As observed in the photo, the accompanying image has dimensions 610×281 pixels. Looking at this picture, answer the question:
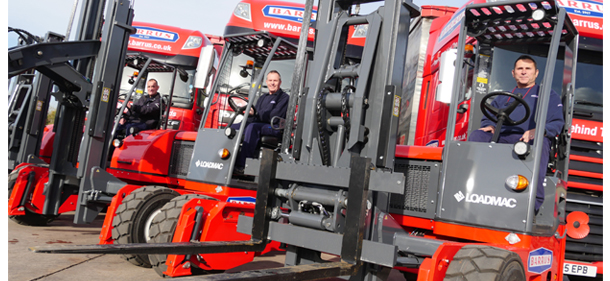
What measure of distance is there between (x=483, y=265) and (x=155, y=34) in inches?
433

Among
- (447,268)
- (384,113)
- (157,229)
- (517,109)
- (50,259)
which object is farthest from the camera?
(50,259)

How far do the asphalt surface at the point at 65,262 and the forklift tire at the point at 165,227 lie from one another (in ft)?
0.61

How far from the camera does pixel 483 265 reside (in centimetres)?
316

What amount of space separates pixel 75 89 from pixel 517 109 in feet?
17.5

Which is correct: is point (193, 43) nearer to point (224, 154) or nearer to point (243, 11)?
point (243, 11)

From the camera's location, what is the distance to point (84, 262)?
535 cm

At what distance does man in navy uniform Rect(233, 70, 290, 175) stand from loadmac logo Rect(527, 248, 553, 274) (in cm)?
331

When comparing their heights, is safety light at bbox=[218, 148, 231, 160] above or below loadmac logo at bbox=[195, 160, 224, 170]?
above

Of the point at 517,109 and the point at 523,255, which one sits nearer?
the point at 523,255

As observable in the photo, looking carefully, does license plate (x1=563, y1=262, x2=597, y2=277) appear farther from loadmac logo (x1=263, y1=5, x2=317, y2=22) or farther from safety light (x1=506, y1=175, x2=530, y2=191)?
loadmac logo (x1=263, y1=5, x2=317, y2=22)

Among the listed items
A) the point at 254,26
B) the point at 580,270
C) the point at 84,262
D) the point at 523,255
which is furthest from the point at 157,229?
the point at 254,26

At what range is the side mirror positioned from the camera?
15.4 ft

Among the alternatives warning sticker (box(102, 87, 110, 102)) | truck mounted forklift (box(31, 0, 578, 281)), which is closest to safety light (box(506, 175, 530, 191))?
truck mounted forklift (box(31, 0, 578, 281))

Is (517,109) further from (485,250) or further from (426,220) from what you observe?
(485,250)
